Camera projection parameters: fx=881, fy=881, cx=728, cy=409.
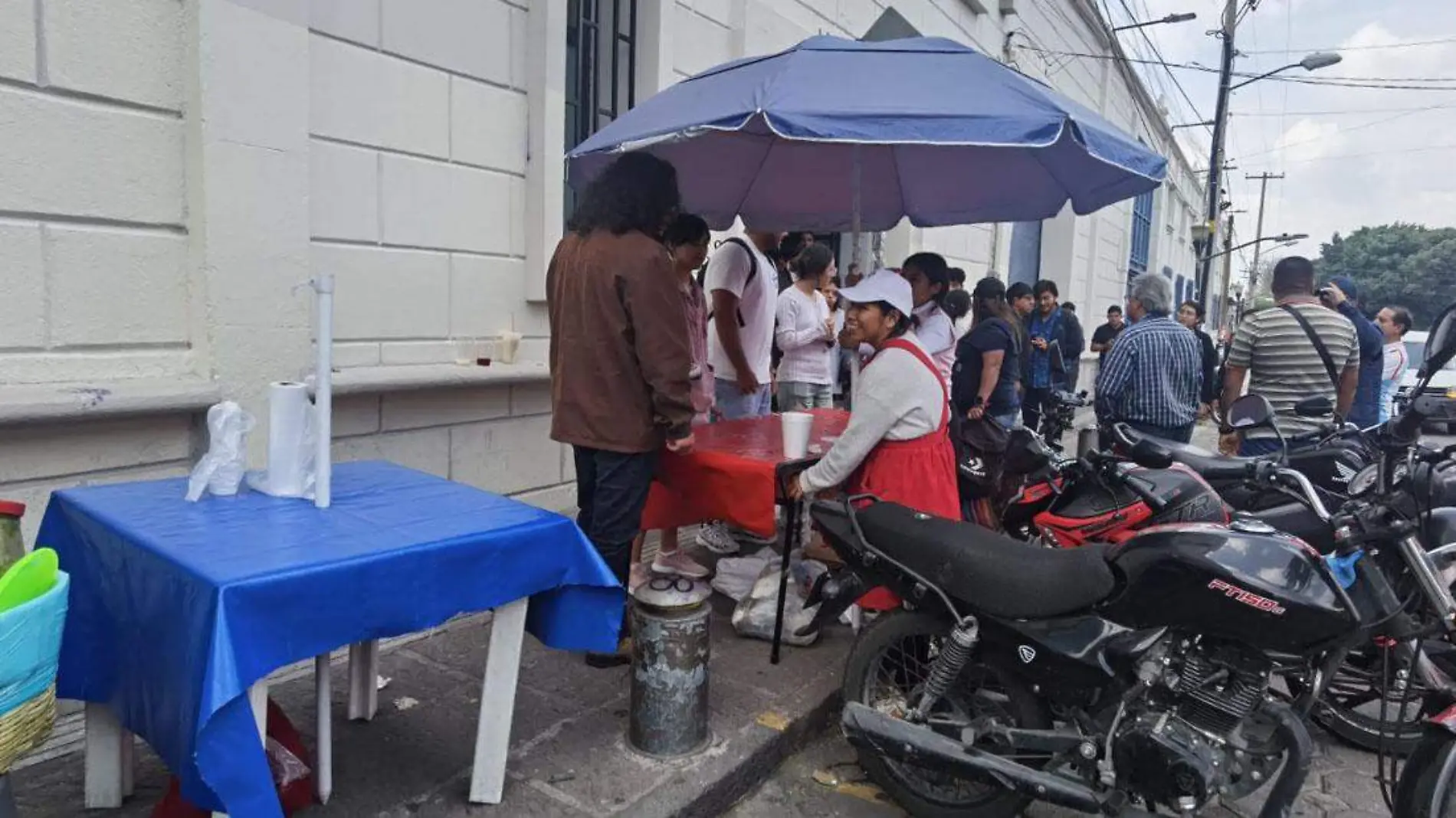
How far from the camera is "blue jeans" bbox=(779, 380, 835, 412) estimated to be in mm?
5559

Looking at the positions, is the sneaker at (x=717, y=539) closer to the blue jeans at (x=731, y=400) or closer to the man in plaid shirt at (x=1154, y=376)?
the blue jeans at (x=731, y=400)

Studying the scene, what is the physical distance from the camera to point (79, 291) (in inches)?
113

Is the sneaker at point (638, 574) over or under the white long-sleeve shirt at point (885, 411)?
under

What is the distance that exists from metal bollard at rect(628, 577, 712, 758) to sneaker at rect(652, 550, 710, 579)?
137cm

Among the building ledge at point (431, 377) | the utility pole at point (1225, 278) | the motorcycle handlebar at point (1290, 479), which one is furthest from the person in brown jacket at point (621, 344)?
the utility pole at point (1225, 278)

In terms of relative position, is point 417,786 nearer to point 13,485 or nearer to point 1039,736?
point 13,485

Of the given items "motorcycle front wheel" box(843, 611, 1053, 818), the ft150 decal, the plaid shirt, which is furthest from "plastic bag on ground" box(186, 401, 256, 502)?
the plaid shirt

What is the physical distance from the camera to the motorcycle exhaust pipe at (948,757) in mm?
2451

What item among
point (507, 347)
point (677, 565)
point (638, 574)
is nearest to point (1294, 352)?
point (677, 565)

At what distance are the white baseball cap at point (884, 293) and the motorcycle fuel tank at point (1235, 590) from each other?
1.19 metres

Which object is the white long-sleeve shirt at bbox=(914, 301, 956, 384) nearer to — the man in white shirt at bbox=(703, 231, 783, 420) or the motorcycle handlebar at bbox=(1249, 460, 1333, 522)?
the man in white shirt at bbox=(703, 231, 783, 420)

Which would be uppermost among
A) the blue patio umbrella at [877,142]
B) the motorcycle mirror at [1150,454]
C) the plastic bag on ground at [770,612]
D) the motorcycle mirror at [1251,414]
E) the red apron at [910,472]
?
the blue patio umbrella at [877,142]

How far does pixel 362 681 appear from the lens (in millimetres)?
2945

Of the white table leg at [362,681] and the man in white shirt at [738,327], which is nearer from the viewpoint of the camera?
the white table leg at [362,681]
